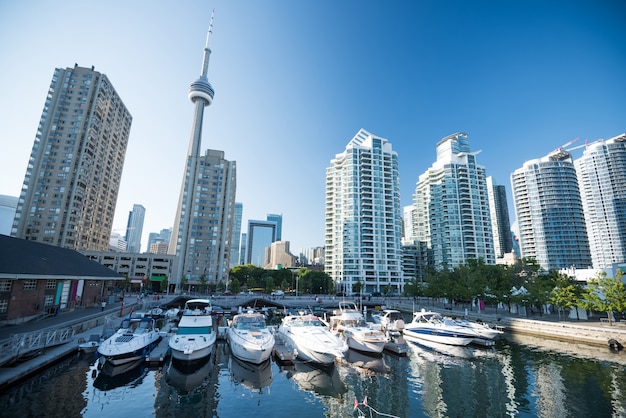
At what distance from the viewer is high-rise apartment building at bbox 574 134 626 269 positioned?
490 feet

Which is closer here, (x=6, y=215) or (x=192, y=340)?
(x=192, y=340)

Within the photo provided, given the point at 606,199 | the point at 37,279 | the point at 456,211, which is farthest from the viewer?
the point at 606,199

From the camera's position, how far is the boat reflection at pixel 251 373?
2170 centimetres

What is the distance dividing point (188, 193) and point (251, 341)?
4144 inches

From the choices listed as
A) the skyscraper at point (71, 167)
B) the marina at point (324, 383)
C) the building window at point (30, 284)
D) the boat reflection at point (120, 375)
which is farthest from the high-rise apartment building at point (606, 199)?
the skyscraper at point (71, 167)

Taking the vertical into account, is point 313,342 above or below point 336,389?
above

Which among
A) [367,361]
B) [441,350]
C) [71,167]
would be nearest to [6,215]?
[71,167]

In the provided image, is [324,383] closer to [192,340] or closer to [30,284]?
[192,340]

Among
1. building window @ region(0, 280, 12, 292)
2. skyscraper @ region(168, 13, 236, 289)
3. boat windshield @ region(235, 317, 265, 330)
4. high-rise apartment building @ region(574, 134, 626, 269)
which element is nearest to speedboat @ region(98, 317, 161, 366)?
boat windshield @ region(235, 317, 265, 330)

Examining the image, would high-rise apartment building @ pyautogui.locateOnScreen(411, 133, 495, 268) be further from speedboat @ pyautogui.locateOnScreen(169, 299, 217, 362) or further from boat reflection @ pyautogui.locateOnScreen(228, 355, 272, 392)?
speedboat @ pyautogui.locateOnScreen(169, 299, 217, 362)

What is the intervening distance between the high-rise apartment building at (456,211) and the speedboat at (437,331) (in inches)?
4335

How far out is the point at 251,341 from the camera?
2583cm

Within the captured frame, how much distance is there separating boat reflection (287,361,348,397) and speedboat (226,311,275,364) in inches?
111

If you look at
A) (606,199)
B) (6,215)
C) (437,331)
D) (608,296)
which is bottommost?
(437,331)
